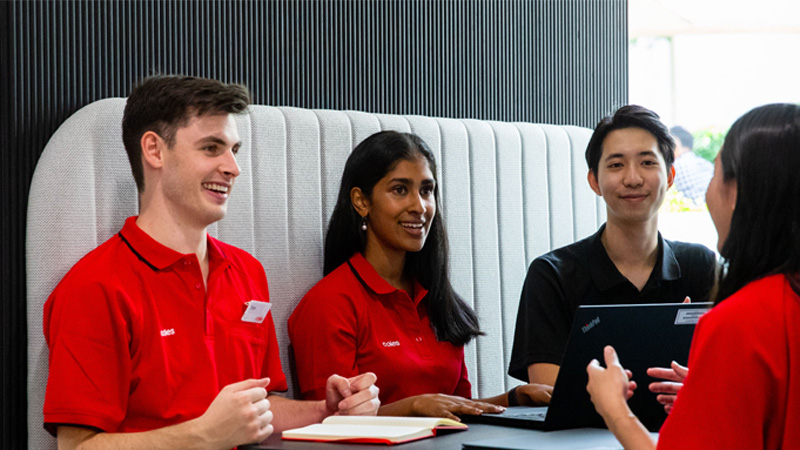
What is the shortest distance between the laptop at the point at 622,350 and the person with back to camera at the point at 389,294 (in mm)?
547

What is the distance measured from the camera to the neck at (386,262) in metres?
2.71

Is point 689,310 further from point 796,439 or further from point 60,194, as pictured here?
point 60,194

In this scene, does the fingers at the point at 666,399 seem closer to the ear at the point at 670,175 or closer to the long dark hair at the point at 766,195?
the long dark hair at the point at 766,195

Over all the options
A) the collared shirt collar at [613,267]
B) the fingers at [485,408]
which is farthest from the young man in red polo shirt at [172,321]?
the collared shirt collar at [613,267]

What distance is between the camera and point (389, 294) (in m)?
2.67

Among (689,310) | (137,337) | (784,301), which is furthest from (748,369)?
(137,337)

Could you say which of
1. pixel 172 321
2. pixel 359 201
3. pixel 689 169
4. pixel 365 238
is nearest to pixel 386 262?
pixel 365 238

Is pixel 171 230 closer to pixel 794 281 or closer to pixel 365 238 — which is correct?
pixel 365 238

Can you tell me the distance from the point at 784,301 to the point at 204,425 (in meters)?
1.25

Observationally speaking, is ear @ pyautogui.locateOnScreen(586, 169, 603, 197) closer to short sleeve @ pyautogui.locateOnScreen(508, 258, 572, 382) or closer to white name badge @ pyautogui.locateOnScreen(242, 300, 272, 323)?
short sleeve @ pyautogui.locateOnScreen(508, 258, 572, 382)

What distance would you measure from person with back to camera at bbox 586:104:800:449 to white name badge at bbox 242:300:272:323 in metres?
1.23

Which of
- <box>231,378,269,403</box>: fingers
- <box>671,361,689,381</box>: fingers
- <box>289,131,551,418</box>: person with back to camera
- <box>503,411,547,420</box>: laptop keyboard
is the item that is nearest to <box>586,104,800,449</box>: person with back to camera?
<box>671,361,689,381</box>: fingers

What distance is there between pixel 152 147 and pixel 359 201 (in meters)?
0.74

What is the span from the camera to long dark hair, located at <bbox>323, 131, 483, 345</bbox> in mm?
2682
